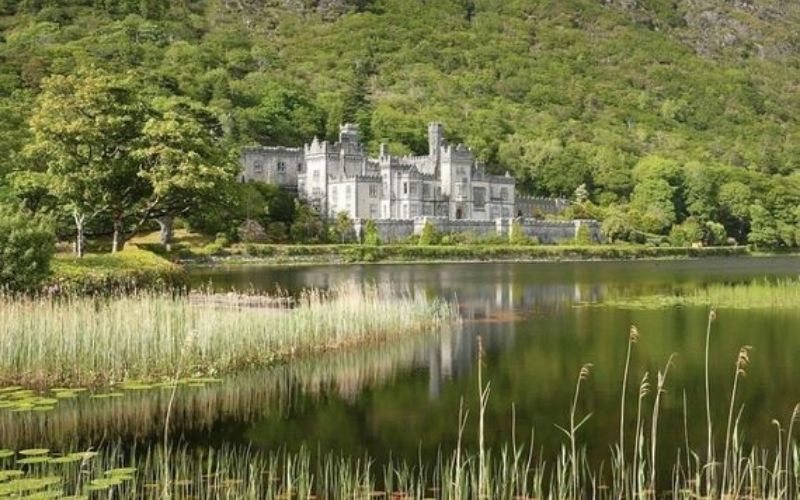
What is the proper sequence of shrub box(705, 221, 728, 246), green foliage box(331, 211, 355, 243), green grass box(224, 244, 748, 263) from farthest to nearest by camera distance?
shrub box(705, 221, 728, 246)
green foliage box(331, 211, 355, 243)
green grass box(224, 244, 748, 263)

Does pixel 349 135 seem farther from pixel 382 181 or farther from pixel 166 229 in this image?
pixel 166 229

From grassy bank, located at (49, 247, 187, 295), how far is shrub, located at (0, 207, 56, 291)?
0.78 meters

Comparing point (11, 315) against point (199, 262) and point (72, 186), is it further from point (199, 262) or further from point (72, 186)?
point (199, 262)

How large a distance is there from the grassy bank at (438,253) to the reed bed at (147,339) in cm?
4008

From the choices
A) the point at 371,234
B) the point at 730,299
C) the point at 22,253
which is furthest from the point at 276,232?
the point at 22,253

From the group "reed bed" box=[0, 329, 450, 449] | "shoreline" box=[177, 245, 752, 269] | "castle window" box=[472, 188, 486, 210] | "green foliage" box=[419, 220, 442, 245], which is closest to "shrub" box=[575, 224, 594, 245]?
"shoreline" box=[177, 245, 752, 269]

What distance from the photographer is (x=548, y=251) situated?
7794cm

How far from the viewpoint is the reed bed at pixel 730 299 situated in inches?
1211

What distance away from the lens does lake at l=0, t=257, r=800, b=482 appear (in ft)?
43.7

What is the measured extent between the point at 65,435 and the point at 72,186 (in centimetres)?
2369

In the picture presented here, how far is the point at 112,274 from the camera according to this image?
85.9ft

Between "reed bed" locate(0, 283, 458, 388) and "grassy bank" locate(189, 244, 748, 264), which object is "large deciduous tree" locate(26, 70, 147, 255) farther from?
"grassy bank" locate(189, 244, 748, 264)

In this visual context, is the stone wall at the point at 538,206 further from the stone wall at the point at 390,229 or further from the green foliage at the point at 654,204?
the stone wall at the point at 390,229

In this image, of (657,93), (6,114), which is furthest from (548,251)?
(657,93)
